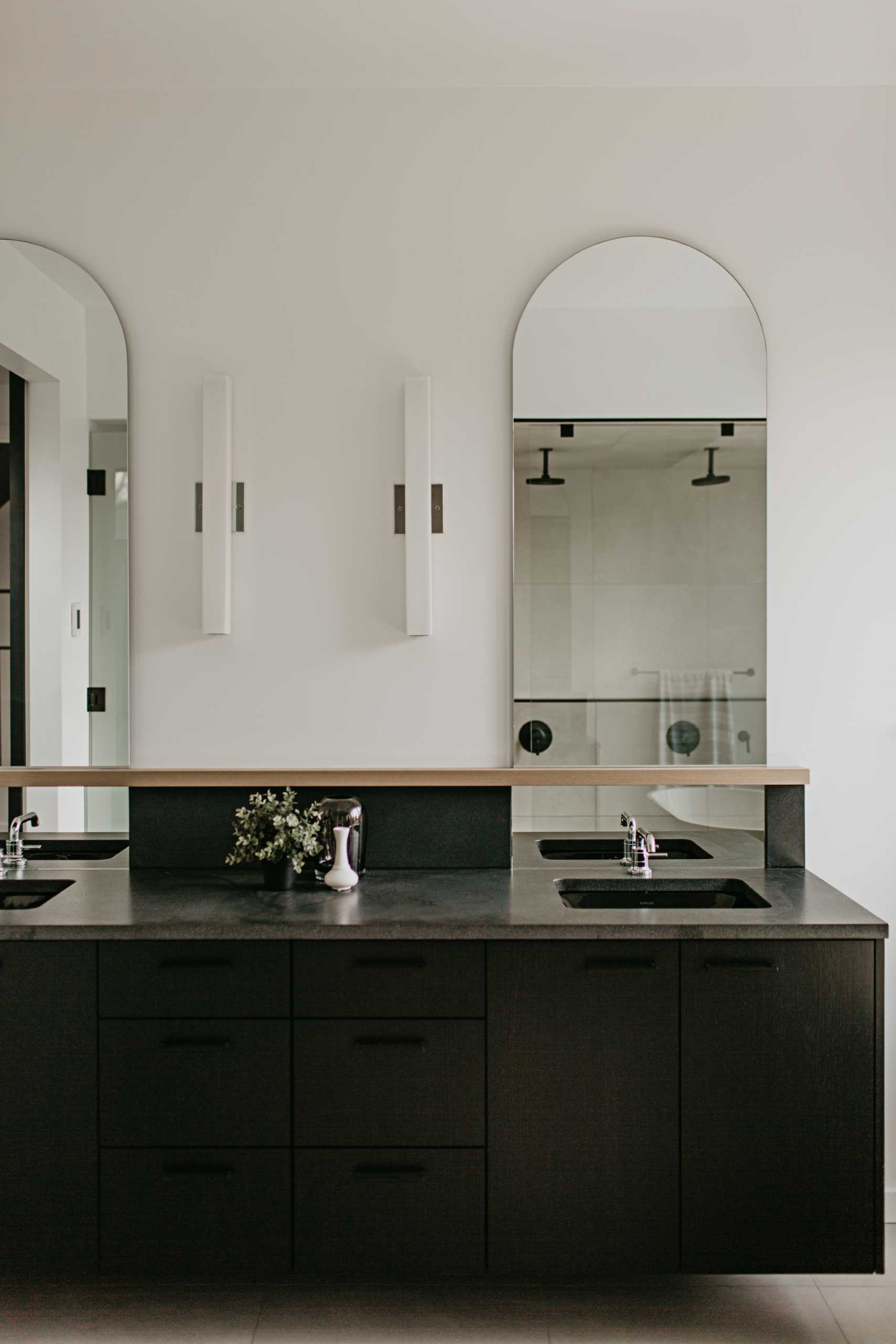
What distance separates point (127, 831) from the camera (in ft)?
8.38

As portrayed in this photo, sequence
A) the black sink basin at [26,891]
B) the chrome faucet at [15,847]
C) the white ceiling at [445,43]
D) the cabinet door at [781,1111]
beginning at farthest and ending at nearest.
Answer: the chrome faucet at [15,847] → the black sink basin at [26,891] → the white ceiling at [445,43] → the cabinet door at [781,1111]

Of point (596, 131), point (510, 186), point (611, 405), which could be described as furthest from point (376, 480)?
point (596, 131)

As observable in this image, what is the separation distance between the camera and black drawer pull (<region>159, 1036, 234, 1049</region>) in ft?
6.73

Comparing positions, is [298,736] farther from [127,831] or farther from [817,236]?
[817,236]

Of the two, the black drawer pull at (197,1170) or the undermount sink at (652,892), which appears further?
the undermount sink at (652,892)

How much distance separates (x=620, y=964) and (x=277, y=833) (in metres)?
0.81

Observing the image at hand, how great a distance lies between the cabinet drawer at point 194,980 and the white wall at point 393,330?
1.95ft

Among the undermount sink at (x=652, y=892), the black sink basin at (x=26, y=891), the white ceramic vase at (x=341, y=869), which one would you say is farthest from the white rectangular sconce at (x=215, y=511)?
the undermount sink at (x=652, y=892)

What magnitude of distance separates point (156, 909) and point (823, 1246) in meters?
1.54

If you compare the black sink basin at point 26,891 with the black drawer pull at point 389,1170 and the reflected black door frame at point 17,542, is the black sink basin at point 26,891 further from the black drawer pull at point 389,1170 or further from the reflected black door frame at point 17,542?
the black drawer pull at point 389,1170

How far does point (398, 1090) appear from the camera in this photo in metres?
2.04

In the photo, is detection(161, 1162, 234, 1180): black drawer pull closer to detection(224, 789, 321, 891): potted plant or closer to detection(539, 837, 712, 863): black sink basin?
detection(224, 789, 321, 891): potted plant

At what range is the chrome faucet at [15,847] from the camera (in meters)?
2.50

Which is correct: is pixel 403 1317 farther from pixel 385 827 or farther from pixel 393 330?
pixel 393 330
